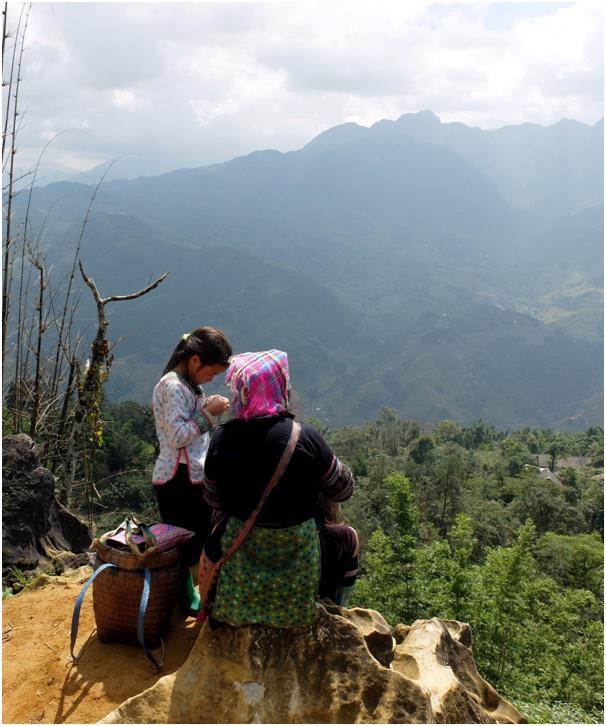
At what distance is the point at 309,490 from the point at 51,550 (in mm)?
5154

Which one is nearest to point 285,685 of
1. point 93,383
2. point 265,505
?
point 265,505

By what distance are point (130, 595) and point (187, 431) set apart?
104 cm

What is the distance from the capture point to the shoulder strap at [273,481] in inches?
111

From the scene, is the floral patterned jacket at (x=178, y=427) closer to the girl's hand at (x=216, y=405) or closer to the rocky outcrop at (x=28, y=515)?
the girl's hand at (x=216, y=405)

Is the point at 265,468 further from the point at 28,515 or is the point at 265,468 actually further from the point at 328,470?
the point at 28,515

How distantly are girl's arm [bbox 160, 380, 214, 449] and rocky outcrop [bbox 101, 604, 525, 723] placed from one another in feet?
3.84

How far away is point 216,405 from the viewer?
12.2 feet

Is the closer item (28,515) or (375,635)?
(375,635)

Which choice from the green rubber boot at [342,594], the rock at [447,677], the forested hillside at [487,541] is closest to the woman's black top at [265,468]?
the green rubber boot at [342,594]

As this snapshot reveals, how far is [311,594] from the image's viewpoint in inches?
116

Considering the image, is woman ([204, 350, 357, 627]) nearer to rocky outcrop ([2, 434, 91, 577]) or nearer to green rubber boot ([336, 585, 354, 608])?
green rubber boot ([336, 585, 354, 608])

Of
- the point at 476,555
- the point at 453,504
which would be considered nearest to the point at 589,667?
the point at 476,555

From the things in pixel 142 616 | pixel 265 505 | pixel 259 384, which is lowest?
pixel 142 616

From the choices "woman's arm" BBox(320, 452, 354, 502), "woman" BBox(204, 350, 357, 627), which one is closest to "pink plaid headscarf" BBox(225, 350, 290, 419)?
"woman" BBox(204, 350, 357, 627)
